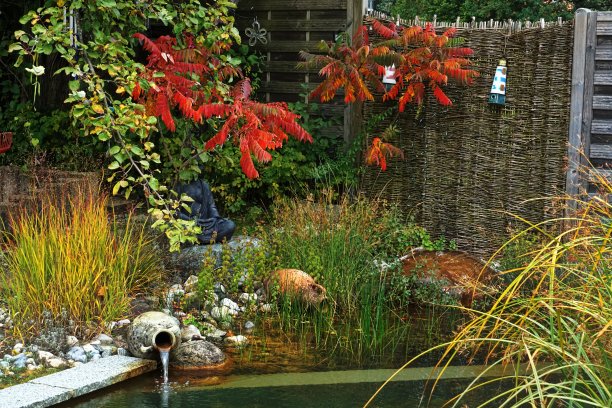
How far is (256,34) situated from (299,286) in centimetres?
466

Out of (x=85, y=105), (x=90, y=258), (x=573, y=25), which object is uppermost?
(x=573, y=25)

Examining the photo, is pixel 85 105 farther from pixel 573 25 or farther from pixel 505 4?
pixel 505 4

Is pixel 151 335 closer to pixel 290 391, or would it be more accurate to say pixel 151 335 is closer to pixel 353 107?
pixel 290 391

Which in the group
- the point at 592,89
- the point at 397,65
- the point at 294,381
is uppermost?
the point at 397,65

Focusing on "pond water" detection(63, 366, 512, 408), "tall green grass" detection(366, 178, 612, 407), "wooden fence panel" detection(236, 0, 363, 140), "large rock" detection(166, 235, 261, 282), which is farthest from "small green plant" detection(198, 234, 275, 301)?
"wooden fence panel" detection(236, 0, 363, 140)

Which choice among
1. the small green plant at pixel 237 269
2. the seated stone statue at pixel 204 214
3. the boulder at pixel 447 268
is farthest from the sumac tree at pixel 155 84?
the boulder at pixel 447 268

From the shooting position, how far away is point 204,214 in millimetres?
7883

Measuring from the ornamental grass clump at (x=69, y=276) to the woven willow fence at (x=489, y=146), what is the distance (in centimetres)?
306

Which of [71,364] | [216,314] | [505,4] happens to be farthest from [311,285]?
[505,4]

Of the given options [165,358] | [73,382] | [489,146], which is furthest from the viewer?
[489,146]

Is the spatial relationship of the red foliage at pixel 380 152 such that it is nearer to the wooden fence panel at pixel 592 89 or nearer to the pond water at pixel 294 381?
the wooden fence panel at pixel 592 89

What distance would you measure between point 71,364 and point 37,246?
92 cm

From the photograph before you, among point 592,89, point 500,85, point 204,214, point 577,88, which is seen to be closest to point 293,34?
point 500,85

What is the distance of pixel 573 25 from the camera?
777cm
